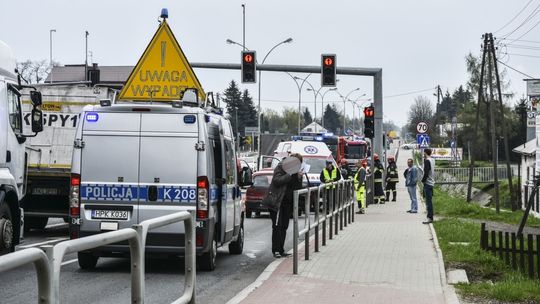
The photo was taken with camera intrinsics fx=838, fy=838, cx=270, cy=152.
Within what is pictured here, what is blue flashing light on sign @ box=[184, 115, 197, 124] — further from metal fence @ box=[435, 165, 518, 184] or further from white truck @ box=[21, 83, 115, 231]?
metal fence @ box=[435, 165, 518, 184]

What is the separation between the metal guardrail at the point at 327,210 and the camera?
11.8 meters

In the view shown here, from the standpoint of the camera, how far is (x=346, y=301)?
896cm

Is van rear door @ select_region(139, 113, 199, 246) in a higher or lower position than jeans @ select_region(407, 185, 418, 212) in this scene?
higher

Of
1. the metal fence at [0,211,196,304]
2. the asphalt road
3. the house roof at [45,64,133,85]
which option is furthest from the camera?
the house roof at [45,64,133,85]

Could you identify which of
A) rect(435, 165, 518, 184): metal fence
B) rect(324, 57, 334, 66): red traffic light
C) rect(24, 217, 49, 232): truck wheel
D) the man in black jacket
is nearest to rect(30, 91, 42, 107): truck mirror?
the man in black jacket

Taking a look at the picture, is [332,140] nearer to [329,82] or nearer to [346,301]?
[329,82]

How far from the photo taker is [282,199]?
43.2 feet

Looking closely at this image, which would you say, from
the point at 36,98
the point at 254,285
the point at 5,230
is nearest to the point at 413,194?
the point at 36,98

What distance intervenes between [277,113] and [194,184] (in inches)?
6669

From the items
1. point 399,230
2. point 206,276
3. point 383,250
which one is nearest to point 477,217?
point 399,230

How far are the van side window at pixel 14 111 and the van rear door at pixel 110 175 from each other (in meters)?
1.67

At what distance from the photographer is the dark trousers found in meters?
13.2

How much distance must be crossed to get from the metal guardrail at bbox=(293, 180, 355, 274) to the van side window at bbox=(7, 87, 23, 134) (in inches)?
172

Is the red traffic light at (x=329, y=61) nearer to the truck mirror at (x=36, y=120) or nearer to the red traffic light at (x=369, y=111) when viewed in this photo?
the red traffic light at (x=369, y=111)
